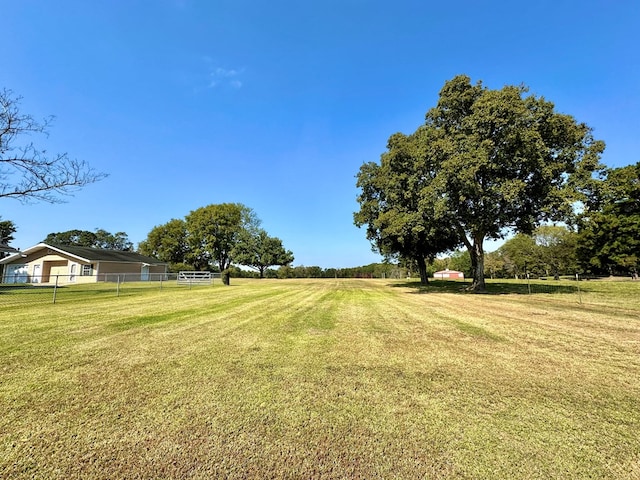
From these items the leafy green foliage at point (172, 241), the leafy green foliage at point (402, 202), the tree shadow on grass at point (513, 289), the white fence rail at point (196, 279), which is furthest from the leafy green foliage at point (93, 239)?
the tree shadow on grass at point (513, 289)

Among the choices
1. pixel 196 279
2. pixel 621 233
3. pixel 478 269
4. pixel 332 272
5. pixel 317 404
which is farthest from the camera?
pixel 332 272

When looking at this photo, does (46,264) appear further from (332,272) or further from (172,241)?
(332,272)

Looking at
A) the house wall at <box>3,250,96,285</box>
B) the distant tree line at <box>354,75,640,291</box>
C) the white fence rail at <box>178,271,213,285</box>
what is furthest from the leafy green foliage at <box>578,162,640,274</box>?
the house wall at <box>3,250,96,285</box>

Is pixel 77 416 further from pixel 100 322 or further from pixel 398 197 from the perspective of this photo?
pixel 398 197

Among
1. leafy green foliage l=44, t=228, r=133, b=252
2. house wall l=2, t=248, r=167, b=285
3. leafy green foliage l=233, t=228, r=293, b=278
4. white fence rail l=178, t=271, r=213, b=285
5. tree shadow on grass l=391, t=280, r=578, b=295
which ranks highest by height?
leafy green foliage l=44, t=228, r=133, b=252

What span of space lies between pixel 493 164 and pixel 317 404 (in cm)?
1523

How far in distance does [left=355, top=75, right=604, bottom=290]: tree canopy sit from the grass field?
403 inches

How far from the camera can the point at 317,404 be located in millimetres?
3018

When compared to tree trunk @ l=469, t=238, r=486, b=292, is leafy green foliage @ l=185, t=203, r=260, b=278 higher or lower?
higher

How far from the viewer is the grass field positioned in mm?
2147

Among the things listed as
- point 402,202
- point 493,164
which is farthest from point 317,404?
point 402,202

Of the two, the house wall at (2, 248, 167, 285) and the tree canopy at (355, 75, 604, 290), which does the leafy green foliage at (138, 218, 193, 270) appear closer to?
the house wall at (2, 248, 167, 285)

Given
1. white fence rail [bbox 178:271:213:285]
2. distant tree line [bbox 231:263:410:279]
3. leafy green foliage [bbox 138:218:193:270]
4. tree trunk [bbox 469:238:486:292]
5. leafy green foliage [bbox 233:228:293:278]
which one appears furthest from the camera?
distant tree line [bbox 231:263:410:279]

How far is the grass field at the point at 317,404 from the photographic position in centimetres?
215
